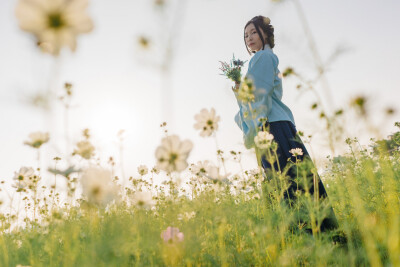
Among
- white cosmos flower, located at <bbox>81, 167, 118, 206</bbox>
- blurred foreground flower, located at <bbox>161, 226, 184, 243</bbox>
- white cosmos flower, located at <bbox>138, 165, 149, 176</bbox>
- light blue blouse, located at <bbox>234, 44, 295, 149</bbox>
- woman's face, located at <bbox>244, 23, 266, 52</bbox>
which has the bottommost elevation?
blurred foreground flower, located at <bbox>161, 226, 184, 243</bbox>

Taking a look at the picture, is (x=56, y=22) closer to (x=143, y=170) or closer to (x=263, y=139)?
(x=263, y=139)

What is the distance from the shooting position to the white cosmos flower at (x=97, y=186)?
1.21m

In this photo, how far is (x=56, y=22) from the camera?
1.01m

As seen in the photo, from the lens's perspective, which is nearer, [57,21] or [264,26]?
[57,21]

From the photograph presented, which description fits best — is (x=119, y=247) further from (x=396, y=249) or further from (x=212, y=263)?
(x=396, y=249)

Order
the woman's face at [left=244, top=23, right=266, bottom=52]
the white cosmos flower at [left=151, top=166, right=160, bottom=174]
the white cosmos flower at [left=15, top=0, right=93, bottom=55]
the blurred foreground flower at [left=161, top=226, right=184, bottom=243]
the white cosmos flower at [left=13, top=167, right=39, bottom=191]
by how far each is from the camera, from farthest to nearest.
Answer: the white cosmos flower at [left=151, top=166, right=160, bottom=174]
the woman's face at [left=244, top=23, right=266, bottom=52]
the white cosmos flower at [left=13, top=167, right=39, bottom=191]
the blurred foreground flower at [left=161, top=226, right=184, bottom=243]
the white cosmos flower at [left=15, top=0, right=93, bottom=55]

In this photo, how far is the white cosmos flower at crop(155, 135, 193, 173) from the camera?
4.83 ft

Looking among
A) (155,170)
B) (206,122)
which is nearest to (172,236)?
(206,122)

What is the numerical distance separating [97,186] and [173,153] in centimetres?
43

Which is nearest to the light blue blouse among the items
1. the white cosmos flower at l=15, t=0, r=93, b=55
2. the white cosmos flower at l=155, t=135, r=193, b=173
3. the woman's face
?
the woman's face

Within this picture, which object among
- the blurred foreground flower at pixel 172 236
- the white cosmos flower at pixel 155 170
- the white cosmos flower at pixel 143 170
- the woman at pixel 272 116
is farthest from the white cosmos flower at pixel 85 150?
the white cosmos flower at pixel 143 170

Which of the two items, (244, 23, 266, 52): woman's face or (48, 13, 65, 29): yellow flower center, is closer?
(48, 13, 65, 29): yellow flower center

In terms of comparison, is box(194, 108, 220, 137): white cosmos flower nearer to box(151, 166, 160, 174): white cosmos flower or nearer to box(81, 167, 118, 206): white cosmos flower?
box(81, 167, 118, 206): white cosmos flower

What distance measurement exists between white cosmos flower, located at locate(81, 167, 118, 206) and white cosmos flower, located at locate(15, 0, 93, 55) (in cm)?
54
